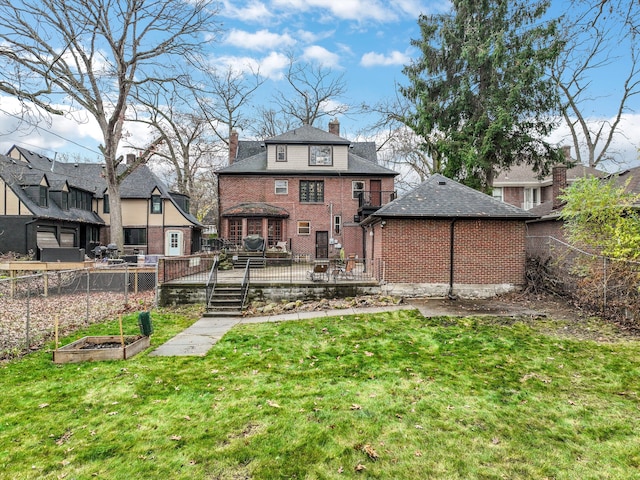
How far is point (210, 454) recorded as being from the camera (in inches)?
150

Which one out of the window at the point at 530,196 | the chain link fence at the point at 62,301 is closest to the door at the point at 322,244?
the chain link fence at the point at 62,301

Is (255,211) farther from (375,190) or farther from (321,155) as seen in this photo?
(375,190)

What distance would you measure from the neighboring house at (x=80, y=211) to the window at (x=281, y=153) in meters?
8.31

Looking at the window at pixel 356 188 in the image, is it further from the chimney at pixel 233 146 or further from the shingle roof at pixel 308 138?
the chimney at pixel 233 146

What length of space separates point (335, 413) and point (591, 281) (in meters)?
9.62

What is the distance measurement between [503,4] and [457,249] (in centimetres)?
1789

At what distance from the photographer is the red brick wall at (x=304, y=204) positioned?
2433 centimetres

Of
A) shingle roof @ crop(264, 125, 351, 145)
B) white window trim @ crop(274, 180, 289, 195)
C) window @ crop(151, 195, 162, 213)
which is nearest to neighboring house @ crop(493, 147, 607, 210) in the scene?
shingle roof @ crop(264, 125, 351, 145)

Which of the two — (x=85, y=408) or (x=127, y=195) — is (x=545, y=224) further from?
(x=127, y=195)

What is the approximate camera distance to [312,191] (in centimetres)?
2477

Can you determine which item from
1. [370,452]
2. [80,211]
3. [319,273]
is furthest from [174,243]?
[370,452]

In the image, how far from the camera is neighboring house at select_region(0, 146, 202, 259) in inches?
747

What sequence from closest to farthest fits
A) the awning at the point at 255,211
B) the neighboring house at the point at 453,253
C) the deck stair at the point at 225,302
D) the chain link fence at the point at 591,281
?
the chain link fence at the point at 591,281, the deck stair at the point at 225,302, the neighboring house at the point at 453,253, the awning at the point at 255,211

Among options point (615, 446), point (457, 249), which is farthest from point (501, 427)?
point (457, 249)
